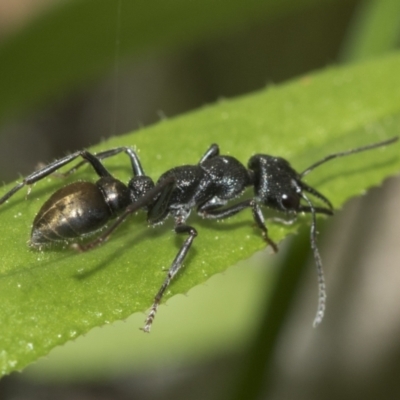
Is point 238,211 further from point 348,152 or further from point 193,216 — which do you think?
point 348,152

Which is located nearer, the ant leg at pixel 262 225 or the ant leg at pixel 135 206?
the ant leg at pixel 135 206

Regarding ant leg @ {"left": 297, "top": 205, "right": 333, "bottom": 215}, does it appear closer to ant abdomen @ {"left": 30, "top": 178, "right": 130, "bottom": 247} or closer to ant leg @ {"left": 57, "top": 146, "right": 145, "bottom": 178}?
ant leg @ {"left": 57, "top": 146, "right": 145, "bottom": 178}

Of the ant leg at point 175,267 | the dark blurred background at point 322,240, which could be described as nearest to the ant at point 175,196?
the ant leg at point 175,267

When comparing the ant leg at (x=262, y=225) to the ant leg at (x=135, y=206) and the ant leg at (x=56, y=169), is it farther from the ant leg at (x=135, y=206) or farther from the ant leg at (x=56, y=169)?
the ant leg at (x=56, y=169)

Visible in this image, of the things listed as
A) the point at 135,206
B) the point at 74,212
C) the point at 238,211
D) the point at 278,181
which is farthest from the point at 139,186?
the point at 278,181

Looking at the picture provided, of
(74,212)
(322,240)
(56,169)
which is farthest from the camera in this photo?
(322,240)

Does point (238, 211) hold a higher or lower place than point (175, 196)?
lower

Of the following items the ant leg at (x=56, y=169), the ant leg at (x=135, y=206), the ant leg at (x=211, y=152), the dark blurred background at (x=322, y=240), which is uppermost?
the ant leg at (x=56, y=169)

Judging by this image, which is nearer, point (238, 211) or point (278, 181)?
point (238, 211)
